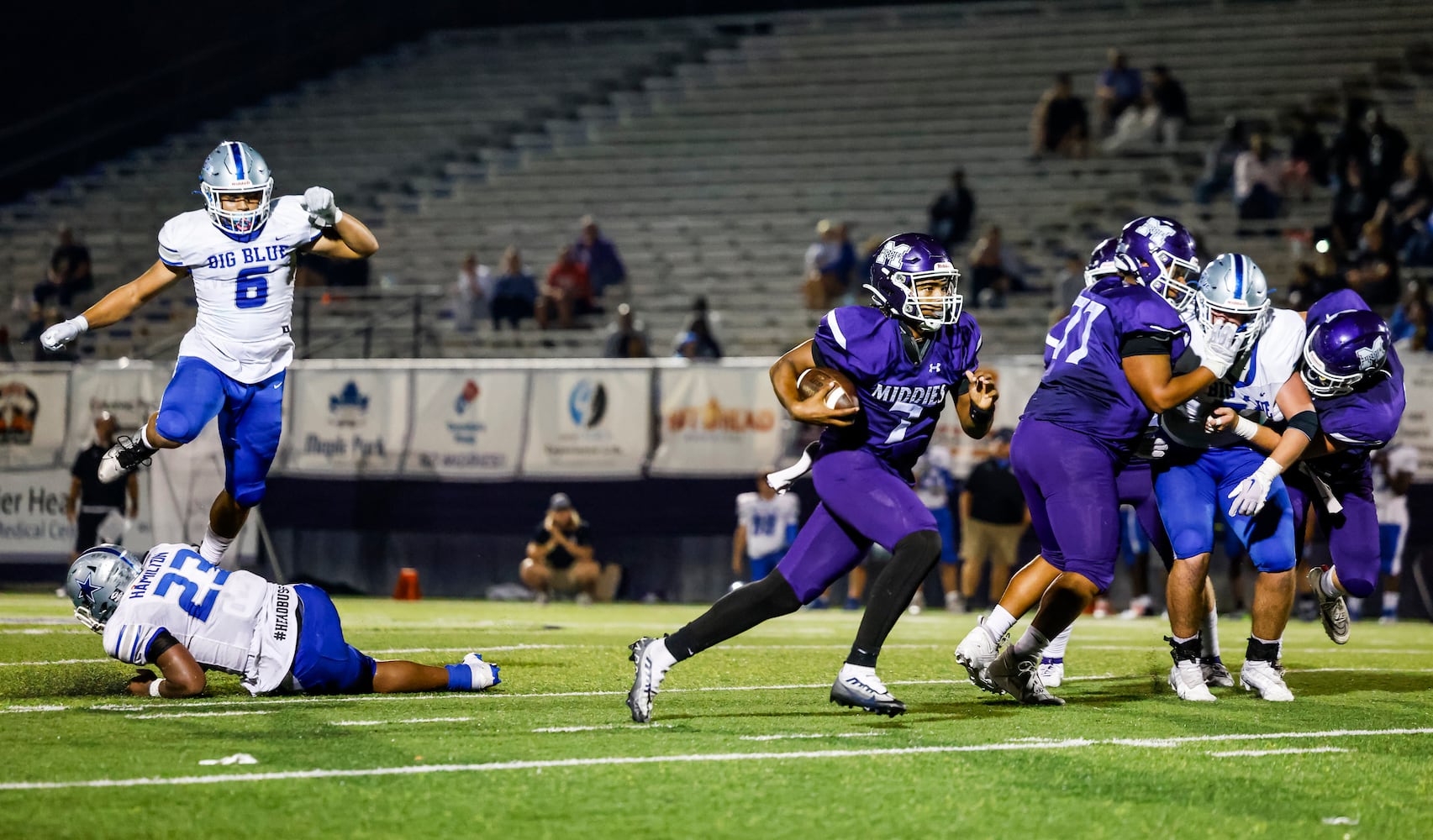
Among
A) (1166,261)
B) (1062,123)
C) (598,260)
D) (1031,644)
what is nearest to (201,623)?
(1031,644)

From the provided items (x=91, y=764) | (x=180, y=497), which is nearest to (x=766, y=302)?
(x=180, y=497)

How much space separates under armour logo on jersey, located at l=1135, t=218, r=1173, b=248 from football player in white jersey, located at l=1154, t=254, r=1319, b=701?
0.22 metres

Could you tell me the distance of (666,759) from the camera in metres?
4.87

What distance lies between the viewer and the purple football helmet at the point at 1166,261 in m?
6.71

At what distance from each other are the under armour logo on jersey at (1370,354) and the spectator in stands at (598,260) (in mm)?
12166

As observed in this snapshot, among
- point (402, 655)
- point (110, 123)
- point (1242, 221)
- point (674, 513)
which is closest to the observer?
point (402, 655)

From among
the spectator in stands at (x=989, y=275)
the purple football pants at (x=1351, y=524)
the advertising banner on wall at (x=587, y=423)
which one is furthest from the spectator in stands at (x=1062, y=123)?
the purple football pants at (x=1351, y=524)

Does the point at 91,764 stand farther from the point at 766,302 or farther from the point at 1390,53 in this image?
the point at 1390,53

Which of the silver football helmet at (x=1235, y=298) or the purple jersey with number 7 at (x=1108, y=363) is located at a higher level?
the silver football helmet at (x=1235, y=298)

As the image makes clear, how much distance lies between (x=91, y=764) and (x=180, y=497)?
11.2m

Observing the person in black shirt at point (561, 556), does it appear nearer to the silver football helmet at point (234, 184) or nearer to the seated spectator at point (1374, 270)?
the seated spectator at point (1374, 270)

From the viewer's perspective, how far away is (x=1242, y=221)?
17.1m

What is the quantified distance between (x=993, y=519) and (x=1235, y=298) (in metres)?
7.70

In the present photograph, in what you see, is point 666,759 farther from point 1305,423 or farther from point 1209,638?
point 1209,638
